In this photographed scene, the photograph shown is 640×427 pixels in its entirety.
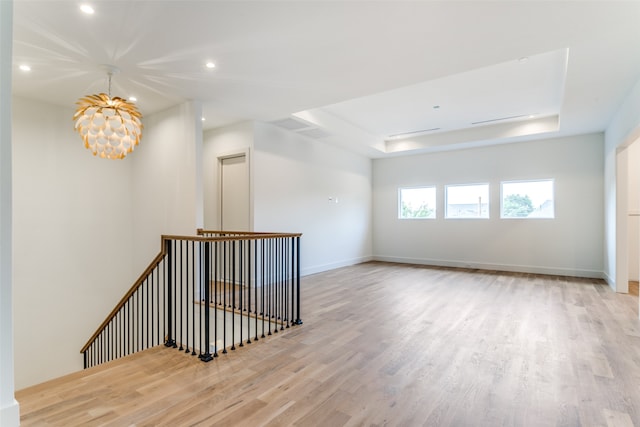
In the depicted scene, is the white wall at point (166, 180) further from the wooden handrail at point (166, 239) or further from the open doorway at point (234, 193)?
the open doorway at point (234, 193)

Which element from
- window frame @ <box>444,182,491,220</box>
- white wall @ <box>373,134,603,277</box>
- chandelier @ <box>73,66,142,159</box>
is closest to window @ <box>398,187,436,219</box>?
white wall @ <box>373,134,603,277</box>

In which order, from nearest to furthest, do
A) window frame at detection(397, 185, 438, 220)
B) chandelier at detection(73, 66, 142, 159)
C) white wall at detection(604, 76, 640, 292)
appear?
chandelier at detection(73, 66, 142, 159)
white wall at detection(604, 76, 640, 292)
window frame at detection(397, 185, 438, 220)

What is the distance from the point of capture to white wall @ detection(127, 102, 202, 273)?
4.95 metres

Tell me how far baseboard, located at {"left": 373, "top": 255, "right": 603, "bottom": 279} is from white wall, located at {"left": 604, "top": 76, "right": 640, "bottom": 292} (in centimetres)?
39

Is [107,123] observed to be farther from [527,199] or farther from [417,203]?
[527,199]

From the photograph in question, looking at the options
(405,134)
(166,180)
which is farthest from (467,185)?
(166,180)

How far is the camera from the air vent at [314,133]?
21.9ft

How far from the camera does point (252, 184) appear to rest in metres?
5.96

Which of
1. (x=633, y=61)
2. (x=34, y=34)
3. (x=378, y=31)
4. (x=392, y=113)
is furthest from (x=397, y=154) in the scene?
(x=34, y=34)

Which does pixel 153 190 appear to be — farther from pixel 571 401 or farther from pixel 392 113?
pixel 571 401

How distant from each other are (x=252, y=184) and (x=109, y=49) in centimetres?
299

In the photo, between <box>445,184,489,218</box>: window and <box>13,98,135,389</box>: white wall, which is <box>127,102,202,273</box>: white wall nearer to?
<box>13,98,135,389</box>: white wall

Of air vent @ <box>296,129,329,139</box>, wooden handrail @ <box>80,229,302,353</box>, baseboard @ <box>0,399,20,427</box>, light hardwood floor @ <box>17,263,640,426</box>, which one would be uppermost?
air vent @ <box>296,129,329,139</box>

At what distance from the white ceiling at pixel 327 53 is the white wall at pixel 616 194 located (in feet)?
0.95
